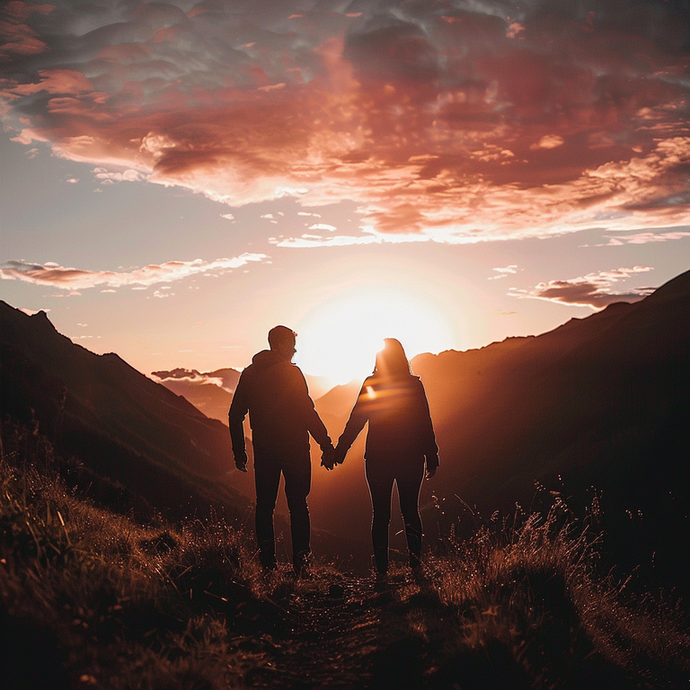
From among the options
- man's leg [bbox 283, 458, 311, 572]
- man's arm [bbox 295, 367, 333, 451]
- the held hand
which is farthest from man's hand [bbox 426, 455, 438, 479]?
man's leg [bbox 283, 458, 311, 572]

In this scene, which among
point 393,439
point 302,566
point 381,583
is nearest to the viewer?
point 381,583

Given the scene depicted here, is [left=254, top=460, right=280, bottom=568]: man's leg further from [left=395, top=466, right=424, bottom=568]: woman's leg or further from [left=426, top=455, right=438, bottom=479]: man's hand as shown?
[left=426, top=455, right=438, bottom=479]: man's hand

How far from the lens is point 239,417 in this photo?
6.20 m

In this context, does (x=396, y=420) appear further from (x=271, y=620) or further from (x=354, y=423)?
(x=271, y=620)

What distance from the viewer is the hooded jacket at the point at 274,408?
5.91 meters

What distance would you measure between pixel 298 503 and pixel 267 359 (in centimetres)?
154

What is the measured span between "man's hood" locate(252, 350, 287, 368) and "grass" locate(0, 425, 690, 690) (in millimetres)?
1670

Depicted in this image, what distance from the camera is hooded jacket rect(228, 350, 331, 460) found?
5.91m

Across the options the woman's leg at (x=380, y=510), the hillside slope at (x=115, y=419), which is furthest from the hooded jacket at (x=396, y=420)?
the hillside slope at (x=115, y=419)

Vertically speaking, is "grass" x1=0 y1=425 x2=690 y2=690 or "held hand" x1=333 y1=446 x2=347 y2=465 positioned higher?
"held hand" x1=333 y1=446 x2=347 y2=465

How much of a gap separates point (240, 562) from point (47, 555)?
5.27ft

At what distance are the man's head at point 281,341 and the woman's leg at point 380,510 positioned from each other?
1516 mm

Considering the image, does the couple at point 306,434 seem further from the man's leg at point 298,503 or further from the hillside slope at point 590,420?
the hillside slope at point 590,420

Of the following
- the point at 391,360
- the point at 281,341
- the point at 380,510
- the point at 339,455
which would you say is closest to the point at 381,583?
the point at 380,510
